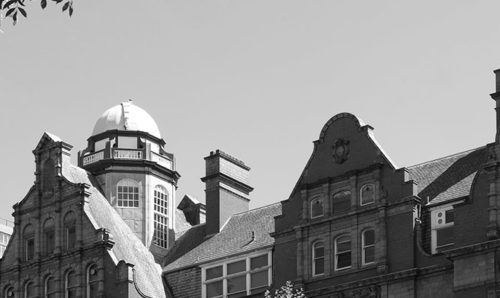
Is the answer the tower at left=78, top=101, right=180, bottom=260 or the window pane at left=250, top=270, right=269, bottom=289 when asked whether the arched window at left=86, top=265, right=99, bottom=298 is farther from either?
the window pane at left=250, top=270, right=269, bottom=289

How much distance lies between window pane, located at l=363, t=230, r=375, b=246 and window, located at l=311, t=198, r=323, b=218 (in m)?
2.54

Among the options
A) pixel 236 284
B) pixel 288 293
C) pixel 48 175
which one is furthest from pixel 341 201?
pixel 48 175

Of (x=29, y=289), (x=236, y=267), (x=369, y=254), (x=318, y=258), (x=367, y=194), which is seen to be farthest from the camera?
(x=29, y=289)

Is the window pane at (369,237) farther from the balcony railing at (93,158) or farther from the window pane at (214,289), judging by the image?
the balcony railing at (93,158)

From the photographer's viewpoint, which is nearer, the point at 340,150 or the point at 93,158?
the point at 340,150

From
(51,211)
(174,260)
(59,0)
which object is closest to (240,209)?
(174,260)

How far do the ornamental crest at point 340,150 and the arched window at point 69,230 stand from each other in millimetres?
13330

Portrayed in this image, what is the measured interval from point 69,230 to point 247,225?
323 inches

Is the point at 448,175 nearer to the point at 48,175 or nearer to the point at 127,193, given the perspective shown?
the point at 127,193

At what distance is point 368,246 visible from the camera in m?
51.1

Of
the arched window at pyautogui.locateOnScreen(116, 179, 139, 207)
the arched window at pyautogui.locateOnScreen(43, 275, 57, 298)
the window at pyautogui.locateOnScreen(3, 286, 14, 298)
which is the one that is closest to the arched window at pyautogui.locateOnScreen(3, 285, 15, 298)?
the window at pyautogui.locateOnScreen(3, 286, 14, 298)

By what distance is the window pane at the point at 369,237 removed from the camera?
5106 cm

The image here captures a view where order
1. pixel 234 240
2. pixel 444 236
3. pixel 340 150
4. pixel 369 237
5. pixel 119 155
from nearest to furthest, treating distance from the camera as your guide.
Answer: pixel 444 236, pixel 369 237, pixel 340 150, pixel 234 240, pixel 119 155

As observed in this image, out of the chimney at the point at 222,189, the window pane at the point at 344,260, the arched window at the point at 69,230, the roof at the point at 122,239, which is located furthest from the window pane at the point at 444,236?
the arched window at the point at 69,230
